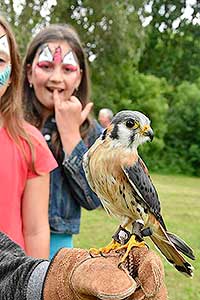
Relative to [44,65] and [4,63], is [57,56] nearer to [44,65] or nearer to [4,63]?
[44,65]

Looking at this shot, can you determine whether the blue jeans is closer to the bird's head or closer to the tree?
the bird's head

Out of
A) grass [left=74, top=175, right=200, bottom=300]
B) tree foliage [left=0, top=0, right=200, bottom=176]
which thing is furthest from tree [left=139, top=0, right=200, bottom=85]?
grass [left=74, top=175, right=200, bottom=300]

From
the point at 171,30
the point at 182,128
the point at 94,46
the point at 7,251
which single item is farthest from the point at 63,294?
the point at 171,30

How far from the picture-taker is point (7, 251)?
1598mm

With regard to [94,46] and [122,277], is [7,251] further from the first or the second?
[94,46]

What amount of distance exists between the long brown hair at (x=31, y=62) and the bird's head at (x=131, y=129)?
1059 mm

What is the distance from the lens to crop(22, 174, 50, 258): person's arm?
82.7 inches

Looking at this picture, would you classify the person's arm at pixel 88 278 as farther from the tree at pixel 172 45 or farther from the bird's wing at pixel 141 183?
the tree at pixel 172 45

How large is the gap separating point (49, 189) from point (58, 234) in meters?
0.21

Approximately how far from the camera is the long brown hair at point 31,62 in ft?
7.93

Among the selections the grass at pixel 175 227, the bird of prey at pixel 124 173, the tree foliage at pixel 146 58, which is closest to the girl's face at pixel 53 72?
the bird of prey at pixel 124 173

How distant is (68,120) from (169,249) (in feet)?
3.15

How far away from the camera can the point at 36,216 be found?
2.11 m

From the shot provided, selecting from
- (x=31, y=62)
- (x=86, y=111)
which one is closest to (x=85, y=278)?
(x=86, y=111)
